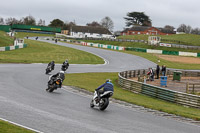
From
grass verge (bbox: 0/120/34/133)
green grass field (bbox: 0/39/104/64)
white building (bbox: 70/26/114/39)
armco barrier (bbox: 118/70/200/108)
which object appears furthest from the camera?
white building (bbox: 70/26/114/39)

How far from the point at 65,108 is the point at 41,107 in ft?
3.88

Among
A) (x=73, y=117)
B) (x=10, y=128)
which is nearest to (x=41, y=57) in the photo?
(x=73, y=117)

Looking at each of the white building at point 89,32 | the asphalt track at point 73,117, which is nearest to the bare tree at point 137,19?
the white building at point 89,32

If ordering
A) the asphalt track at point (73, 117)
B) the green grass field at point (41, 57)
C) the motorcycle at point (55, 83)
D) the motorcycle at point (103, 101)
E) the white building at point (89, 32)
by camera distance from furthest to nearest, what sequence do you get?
the white building at point (89, 32)
the green grass field at point (41, 57)
the motorcycle at point (55, 83)
the motorcycle at point (103, 101)
the asphalt track at point (73, 117)

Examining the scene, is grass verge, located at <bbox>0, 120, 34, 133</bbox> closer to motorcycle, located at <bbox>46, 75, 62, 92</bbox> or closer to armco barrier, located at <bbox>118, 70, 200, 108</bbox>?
motorcycle, located at <bbox>46, 75, 62, 92</bbox>

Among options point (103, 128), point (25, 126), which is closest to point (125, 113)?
point (103, 128)

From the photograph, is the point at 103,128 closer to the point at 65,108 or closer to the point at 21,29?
the point at 65,108

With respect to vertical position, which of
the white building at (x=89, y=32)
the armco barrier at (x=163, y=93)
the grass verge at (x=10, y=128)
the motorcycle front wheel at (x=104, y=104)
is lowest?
the armco barrier at (x=163, y=93)

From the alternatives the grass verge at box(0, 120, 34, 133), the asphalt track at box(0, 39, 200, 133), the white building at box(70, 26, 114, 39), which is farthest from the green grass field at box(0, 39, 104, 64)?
the white building at box(70, 26, 114, 39)

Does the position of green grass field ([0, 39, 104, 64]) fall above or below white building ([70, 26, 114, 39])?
below

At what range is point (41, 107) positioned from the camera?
14.7 m

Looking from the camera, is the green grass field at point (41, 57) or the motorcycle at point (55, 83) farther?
the green grass field at point (41, 57)

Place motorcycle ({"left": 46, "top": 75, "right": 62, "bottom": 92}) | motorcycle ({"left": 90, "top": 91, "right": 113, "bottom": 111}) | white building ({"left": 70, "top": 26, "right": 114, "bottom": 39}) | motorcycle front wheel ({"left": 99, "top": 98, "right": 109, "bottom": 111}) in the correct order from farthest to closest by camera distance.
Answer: white building ({"left": 70, "top": 26, "right": 114, "bottom": 39})
motorcycle ({"left": 46, "top": 75, "right": 62, "bottom": 92})
motorcycle front wheel ({"left": 99, "top": 98, "right": 109, "bottom": 111})
motorcycle ({"left": 90, "top": 91, "right": 113, "bottom": 111})

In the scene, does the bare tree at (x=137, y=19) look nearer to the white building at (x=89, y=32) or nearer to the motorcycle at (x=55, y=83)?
the white building at (x=89, y=32)
